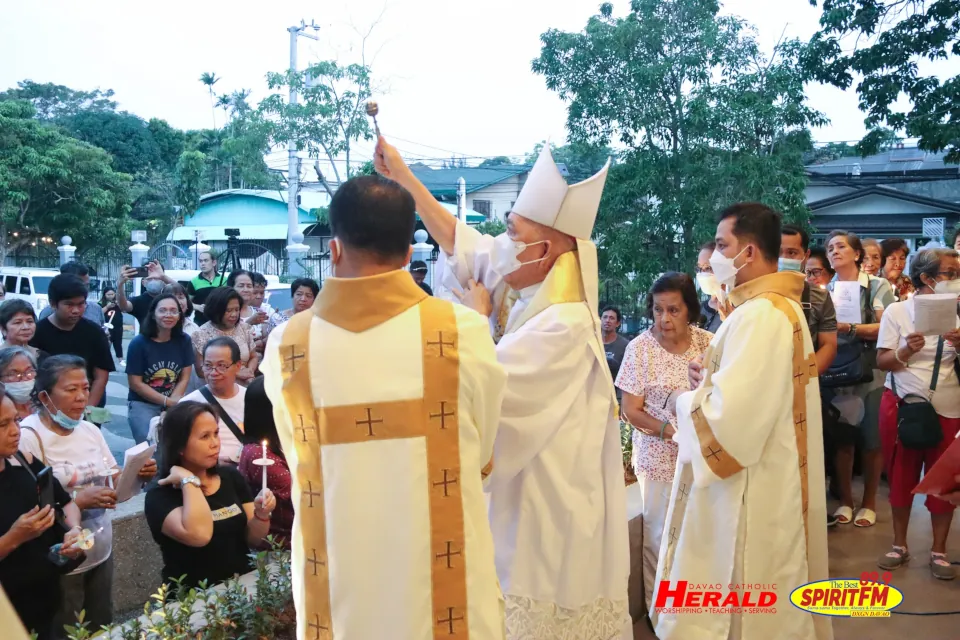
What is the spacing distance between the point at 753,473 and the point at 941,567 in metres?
2.16

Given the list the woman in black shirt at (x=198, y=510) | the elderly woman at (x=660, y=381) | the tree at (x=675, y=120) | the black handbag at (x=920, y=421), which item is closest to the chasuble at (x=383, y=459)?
the woman in black shirt at (x=198, y=510)

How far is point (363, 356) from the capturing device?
7.38ft

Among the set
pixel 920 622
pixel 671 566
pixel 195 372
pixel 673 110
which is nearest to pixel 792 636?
pixel 671 566

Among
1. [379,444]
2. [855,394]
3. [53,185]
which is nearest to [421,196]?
[379,444]

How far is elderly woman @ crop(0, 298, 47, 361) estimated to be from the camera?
5094mm

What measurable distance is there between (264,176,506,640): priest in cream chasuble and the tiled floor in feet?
7.17

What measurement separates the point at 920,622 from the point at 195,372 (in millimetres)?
4608

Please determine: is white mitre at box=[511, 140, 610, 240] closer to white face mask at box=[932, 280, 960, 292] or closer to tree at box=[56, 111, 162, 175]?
white face mask at box=[932, 280, 960, 292]

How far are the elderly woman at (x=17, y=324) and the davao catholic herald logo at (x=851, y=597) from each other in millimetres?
4276

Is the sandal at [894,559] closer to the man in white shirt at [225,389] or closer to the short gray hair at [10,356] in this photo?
the man in white shirt at [225,389]

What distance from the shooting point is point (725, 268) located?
3531 millimetres

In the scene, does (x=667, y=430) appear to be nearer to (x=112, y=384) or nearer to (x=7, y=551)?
(x=7, y=551)

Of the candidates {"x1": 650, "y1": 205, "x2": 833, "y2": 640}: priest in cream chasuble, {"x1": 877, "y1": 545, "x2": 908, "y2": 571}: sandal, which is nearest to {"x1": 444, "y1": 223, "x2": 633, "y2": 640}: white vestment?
{"x1": 650, "y1": 205, "x2": 833, "y2": 640}: priest in cream chasuble

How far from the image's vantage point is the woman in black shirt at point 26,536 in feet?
9.68
